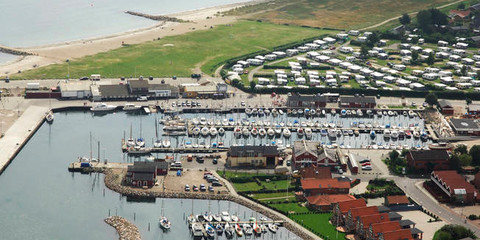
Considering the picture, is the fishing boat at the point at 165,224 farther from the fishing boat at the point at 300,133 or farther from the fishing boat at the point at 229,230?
the fishing boat at the point at 300,133

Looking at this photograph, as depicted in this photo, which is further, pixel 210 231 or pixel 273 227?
pixel 273 227

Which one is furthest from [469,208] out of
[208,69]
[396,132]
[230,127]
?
[208,69]

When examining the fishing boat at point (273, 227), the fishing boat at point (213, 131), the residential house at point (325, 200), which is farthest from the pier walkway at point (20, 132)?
the residential house at point (325, 200)

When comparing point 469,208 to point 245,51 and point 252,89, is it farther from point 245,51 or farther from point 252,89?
point 245,51

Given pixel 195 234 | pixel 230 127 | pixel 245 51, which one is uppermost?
pixel 245 51

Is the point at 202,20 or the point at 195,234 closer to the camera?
the point at 195,234

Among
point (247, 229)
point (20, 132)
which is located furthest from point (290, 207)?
point (20, 132)

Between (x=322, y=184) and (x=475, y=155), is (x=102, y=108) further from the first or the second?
Answer: (x=475, y=155)
